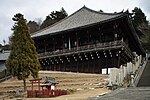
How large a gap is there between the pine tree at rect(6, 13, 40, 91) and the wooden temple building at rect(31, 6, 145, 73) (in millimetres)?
13601

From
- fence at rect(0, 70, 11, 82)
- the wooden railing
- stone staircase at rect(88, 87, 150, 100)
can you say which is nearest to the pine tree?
fence at rect(0, 70, 11, 82)

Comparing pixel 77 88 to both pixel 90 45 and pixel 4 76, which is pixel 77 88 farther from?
pixel 90 45

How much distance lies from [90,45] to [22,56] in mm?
15714

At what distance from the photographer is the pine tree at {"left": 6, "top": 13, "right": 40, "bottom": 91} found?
80.6ft

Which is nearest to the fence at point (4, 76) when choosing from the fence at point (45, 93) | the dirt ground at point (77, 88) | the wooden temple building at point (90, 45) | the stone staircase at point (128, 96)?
the dirt ground at point (77, 88)

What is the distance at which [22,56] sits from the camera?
25000 mm

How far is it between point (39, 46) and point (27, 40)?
22508 mm

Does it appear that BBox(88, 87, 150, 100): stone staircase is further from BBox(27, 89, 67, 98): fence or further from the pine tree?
the pine tree

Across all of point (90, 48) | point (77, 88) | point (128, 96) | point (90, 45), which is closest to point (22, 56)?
point (77, 88)

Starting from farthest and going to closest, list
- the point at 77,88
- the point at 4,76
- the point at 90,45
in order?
1. the point at 90,45
2. the point at 4,76
3. the point at 77,88

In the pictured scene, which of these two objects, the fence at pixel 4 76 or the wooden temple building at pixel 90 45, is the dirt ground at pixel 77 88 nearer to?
the fence at pixel 4 76

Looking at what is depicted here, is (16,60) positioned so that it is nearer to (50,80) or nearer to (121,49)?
(50,80)

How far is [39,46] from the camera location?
1898 inches

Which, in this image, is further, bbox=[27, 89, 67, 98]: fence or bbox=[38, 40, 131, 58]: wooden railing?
bbox=[38, 40, 131, 58]: wooden railing
